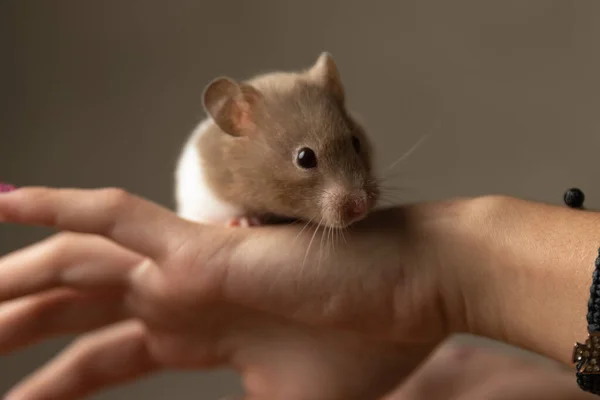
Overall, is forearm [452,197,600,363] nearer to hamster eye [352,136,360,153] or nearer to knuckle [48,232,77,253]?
hamster eye [352,136,360,153]

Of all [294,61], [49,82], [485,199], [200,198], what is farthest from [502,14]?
[49,82]

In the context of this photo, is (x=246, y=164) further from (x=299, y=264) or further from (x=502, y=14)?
(x=502, y=14)

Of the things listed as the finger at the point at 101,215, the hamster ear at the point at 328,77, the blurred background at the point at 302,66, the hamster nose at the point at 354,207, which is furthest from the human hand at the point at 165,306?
the blurred background at the point at 302,66

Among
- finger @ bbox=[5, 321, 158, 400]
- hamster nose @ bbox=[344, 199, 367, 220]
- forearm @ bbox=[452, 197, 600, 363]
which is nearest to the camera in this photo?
forearm @ bbox=[452, 197, 600, 363]

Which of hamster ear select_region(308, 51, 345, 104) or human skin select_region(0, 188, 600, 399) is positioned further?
hamster ear select_region(308, 51, 345, 104)

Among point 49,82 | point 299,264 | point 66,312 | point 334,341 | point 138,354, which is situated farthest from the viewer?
point 49,82

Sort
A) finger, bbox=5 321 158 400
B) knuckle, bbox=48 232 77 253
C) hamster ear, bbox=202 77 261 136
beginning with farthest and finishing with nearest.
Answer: finger, bbox=5 321 158 400 < knuckle, bbox=48 232 77 253 < hamster ear, bbox=202 77 261 136

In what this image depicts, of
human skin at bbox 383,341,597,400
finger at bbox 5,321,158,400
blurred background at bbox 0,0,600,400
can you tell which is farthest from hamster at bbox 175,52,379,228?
blurred background at bbox 0,0,600,400
